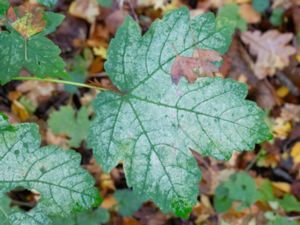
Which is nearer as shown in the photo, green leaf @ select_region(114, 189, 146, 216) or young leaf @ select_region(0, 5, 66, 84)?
young leaf @ select_region(0, 5, 66, 84)

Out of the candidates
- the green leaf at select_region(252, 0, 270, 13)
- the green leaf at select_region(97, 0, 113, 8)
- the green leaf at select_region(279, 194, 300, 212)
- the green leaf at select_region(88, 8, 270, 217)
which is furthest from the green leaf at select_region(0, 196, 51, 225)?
the green leaf at select_region(252, 0, 270, 13)

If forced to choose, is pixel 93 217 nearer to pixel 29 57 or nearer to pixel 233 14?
pixel 29 57

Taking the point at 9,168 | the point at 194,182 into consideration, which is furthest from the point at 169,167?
the point at 9,168

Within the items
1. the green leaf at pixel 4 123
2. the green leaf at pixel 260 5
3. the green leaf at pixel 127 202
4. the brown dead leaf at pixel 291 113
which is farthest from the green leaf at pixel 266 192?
the green leaf at pixel 4 123

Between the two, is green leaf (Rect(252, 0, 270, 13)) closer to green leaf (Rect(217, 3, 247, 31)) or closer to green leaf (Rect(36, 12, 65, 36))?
green leaf (Rect(217, 3, 247, 31))

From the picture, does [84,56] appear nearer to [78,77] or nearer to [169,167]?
[78,77]

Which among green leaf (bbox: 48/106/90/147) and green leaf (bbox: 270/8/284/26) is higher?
green leaf (bbox: 270/8/284/26)

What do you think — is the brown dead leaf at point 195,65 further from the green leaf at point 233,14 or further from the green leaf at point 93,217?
the green leaf at point 233,14
